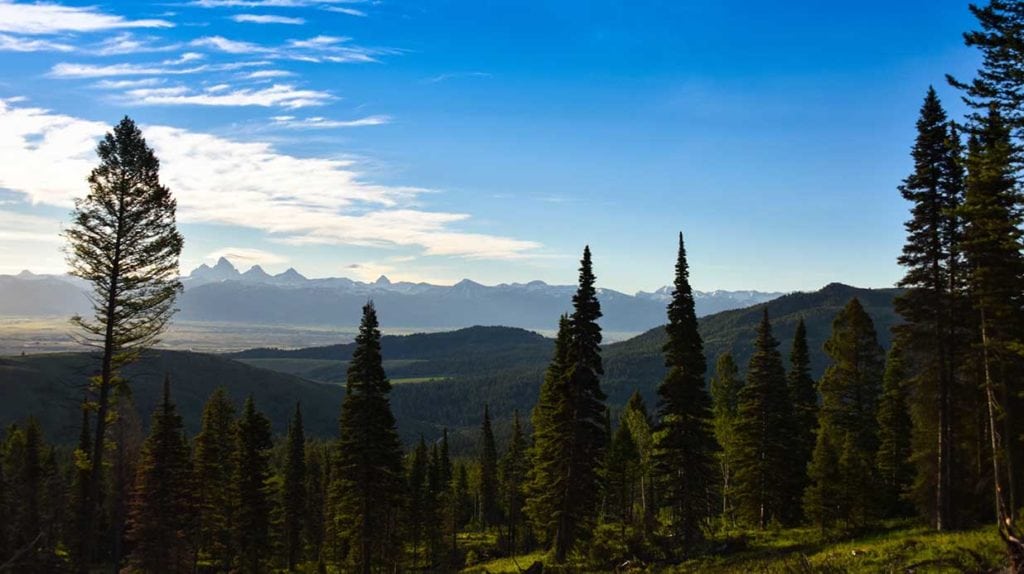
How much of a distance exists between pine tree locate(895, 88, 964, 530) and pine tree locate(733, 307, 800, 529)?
1517cm

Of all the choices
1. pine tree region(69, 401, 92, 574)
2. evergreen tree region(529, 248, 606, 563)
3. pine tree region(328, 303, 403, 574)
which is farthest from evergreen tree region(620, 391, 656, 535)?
pine tree region(69, 401, 92, 574)

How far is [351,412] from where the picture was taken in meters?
42.0

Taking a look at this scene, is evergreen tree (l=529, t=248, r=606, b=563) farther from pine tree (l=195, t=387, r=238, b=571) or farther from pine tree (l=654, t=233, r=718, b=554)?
pine tree (l=195, t=387, r=238, b=571)

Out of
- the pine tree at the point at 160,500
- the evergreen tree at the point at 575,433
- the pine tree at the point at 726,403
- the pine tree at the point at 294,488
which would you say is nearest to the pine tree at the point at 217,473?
the pine tree at the point at 160,500

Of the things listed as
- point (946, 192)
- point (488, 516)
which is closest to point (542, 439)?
point (946, 192)

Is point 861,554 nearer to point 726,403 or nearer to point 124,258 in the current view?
point 124,258

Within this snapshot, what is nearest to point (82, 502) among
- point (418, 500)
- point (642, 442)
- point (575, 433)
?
point (418, 500)

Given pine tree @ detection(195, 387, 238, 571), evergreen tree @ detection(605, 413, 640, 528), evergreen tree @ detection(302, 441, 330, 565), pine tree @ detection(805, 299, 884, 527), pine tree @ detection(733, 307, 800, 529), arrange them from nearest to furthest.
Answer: pine tree @ detection(805, 299, 884, 527), pine tree @ detection(733, 307, 800, 529), pine tree @ detection(195, 387, 238, 571), evergreen tree @ detection(605, 413, 640, 528), evergreen tree @ detection(302, 441, 330, 565)

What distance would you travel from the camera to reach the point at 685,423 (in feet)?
137

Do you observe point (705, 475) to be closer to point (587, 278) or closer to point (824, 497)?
point (824, 497)

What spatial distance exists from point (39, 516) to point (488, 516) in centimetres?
5725

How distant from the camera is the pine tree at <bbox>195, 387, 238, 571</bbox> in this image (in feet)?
181

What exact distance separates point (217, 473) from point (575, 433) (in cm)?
3267

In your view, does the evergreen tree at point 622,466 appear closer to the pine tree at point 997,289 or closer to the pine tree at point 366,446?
the pine tree at point 366,446
